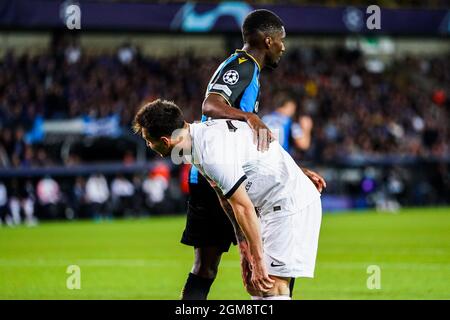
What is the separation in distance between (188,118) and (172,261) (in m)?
15.4

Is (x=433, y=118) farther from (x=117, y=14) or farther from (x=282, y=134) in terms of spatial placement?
(x=282, y=134)

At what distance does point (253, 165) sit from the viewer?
5.72m

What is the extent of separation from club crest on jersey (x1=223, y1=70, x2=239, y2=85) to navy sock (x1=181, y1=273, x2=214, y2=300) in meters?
1.60

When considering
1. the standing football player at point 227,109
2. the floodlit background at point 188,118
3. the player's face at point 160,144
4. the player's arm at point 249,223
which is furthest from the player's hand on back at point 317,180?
the floodlit background at point 188,118

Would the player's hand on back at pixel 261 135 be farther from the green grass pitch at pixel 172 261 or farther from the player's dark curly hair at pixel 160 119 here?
the green grass pitch at pixel 172 261

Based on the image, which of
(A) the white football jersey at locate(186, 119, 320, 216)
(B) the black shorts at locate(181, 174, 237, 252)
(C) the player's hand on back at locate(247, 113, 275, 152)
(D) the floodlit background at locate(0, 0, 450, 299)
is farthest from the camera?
(D) the floodlit background at locate(0, 0, 450, 299)

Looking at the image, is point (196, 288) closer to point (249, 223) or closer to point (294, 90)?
point (249, 223)

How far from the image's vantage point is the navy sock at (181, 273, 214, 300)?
6949mm

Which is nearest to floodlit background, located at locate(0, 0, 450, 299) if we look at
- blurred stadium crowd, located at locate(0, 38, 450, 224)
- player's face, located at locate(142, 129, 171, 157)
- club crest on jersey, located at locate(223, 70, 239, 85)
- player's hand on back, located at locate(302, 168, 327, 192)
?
blurred stadium crowd, located at locate(0, 38, 450, 224)

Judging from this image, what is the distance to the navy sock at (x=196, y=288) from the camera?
695cm

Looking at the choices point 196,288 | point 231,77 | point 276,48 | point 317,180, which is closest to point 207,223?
point 196,288

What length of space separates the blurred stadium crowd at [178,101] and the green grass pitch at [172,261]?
261 cm

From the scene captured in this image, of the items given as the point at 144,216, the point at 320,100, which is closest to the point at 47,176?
the point at 144,216

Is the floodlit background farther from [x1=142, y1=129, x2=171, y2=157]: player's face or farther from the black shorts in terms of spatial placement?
[x1=142, y1=129, x2=171, y2=157]: player's face
